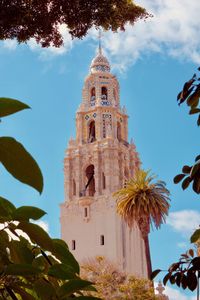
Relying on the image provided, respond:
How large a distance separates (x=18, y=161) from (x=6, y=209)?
1.03ft

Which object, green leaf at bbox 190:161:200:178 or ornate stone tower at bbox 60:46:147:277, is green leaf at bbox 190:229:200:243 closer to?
green leaf at bbox 190:161:200:178

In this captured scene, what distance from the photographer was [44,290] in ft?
5.84

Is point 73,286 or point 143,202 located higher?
point 143,202

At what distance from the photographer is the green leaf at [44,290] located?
177 cm

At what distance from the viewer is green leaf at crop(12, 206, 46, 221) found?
6.08 ft

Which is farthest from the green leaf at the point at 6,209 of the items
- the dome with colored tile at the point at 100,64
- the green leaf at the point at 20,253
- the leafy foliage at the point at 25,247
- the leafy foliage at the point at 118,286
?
the dome with colored tile at the point at 100,64

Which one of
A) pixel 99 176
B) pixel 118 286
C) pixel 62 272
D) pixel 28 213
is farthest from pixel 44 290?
pixel 99 176

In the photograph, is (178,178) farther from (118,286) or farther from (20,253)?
(118,286)

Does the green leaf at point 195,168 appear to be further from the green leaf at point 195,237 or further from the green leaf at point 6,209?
the green leaf at point 6,209

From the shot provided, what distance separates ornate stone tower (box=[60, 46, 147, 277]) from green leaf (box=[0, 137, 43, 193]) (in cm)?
5164

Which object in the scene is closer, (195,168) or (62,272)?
(62,272)

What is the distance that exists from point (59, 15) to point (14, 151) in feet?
25.9

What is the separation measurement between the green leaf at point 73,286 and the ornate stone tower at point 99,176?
51.4 meters

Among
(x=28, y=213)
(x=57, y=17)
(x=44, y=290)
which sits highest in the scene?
(x=57, y=17)
